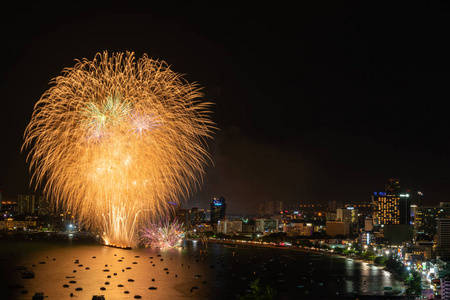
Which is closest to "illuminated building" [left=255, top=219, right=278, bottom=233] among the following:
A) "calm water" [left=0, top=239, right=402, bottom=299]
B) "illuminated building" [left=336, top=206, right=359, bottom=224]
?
"illuminated building" [left=336, top=206, right=359, bottom=224]

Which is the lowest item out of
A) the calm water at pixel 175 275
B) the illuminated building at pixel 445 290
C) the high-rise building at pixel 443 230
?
the calm water at pixel 175 275

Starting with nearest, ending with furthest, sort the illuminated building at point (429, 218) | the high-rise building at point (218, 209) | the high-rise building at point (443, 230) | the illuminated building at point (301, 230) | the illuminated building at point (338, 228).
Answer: the high-rise building at point (443, 230), the illuminated building at point (338, 228), the illuminated building at point (301, 230), the illuminated building at point (429, 218), the high-rise building at point (218, 209)

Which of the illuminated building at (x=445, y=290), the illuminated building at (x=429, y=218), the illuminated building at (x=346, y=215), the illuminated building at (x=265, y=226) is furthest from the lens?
the illuminated building at (x=346, y=215)

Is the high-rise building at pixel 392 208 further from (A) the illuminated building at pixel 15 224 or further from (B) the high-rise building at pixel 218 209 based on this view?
(A) the illuminated building at pixel 15 224

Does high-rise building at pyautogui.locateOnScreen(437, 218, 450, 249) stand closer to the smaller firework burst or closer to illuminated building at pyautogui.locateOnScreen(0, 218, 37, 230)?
the smaller firework burst

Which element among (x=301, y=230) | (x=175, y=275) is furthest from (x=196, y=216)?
(x=175, y=275)

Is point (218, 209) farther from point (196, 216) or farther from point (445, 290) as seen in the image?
point (445, 290)

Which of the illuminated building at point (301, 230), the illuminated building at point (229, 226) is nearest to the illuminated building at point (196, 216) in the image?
the illuminated building at point (229, 226)
